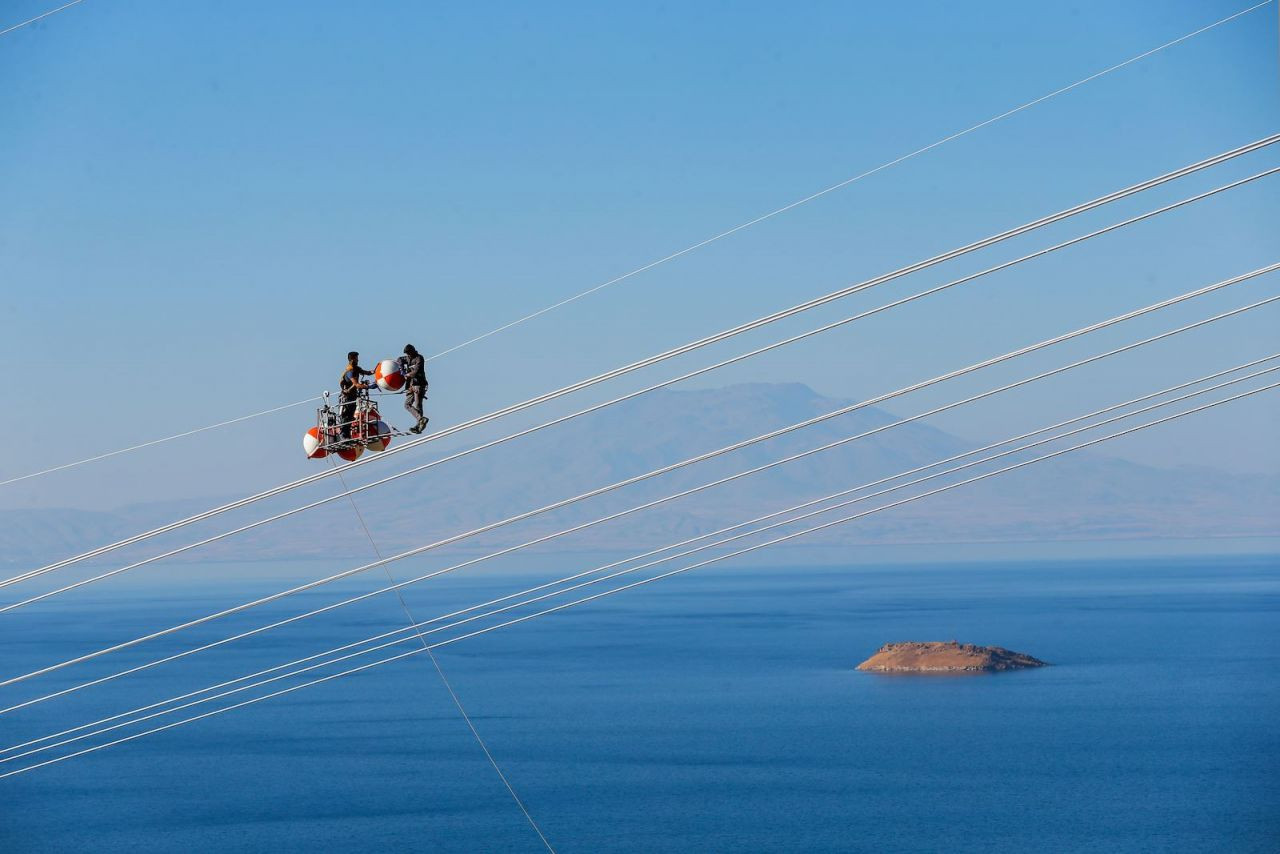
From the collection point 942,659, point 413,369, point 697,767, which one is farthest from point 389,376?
point 942,659

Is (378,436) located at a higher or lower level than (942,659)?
higher

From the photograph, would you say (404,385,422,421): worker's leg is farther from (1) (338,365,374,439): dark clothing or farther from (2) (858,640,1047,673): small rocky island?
(2) (858,640,1047,673): small rocky island

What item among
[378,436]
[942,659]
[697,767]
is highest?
[378,436]

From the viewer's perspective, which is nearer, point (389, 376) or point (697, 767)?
point (389, 376)

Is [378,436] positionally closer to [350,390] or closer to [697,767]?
[350,390]

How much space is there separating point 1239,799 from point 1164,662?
75.0 meters

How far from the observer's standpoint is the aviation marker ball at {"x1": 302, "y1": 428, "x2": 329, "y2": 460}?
19062 mm

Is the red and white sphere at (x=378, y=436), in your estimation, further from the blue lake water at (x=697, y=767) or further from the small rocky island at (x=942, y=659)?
the small rocky island at (x=942, y=659)

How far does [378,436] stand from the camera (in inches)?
736

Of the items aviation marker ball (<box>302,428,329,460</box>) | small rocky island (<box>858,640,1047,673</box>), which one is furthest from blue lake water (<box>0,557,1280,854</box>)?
aviation marker ball (<box>302,428,329,460</box>)

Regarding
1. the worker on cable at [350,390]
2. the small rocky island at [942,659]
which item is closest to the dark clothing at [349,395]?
the worker on cable at [350,390]

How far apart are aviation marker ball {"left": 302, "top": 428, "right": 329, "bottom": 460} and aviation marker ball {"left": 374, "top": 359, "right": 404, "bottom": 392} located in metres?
1.27

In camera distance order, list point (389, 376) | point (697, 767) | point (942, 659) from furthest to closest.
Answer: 1. point (942, 659)
2. point (697, 767)
3. point (389, 376)

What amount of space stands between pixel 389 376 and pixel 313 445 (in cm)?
166
